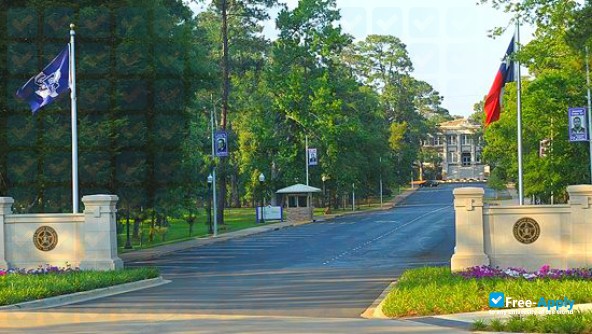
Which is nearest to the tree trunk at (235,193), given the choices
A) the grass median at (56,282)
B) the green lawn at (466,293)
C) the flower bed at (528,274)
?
the grass median at (56,282)

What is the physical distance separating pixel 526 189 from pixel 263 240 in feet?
52.6

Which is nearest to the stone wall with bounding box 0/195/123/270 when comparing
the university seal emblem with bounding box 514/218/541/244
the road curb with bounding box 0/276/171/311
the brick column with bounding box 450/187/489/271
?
the road curb with bounding box 0/276/171/311

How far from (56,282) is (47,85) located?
336 inches

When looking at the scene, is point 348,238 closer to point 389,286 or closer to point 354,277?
point 354,277

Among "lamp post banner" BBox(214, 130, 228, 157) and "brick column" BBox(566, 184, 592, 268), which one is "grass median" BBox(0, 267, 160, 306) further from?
"lamp post banner" BBox(214, 130, 228, 157)

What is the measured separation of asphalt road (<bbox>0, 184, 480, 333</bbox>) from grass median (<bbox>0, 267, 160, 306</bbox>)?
86 cm

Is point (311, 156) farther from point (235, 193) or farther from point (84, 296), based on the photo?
point (84, 296)

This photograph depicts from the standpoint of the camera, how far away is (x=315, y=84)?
85938 mm

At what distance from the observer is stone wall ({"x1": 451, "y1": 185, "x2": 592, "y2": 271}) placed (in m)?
23.2

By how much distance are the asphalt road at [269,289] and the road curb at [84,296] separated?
1.61 feet

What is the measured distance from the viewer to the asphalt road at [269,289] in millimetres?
16328

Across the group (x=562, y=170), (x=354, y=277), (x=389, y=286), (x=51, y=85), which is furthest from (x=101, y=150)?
(x=562, y=170)

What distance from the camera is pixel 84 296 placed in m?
21.9

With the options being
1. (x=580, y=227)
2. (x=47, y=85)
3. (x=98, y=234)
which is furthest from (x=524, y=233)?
(x=47, y=85)
